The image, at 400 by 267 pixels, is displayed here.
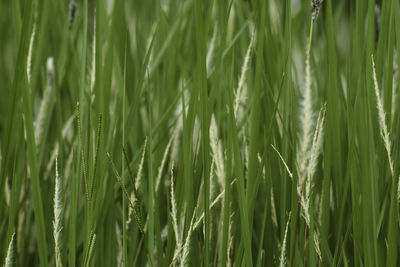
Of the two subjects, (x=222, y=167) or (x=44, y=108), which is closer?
(x=222, y=167)

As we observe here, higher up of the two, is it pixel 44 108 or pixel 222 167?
pixel 44 108

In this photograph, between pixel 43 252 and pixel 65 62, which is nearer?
pixel 43 252

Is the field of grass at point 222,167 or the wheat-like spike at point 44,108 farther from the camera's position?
the wheat-like spike at point 44,108

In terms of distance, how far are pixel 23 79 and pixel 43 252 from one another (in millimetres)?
243

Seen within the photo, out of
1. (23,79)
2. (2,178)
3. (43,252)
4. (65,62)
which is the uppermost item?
(65,62)

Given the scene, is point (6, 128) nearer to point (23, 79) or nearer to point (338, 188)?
point (23, 79)

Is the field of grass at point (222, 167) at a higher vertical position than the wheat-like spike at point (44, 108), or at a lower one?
lower

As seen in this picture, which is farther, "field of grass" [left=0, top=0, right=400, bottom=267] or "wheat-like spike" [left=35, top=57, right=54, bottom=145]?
"wheat-like spike" [left=35, top=57, right=54, bottom=145]

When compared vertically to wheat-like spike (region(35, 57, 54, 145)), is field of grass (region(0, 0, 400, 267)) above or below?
below

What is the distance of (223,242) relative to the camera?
30.5 inches

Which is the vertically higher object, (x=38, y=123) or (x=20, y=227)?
(x=38, y=123)

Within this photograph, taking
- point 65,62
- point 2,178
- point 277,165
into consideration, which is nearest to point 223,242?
point 277,165

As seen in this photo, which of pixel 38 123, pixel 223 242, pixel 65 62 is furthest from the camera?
pixel 65 62

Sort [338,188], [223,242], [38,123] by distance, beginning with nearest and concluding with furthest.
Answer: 1. [223,242]
2. [338,188]
3. [38,123]
